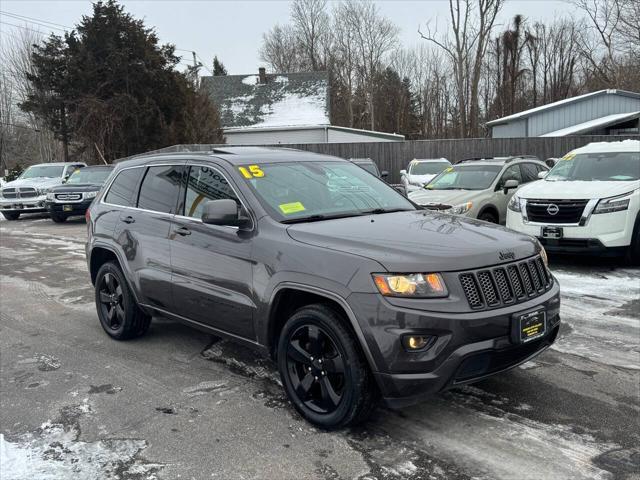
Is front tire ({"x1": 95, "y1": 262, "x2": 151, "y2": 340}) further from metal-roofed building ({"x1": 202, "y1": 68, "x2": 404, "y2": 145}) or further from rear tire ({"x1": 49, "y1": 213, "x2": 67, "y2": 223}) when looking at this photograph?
metal-roofed building ({"x1": 202, "y1": 68, "x2": 404, "y2": 145})

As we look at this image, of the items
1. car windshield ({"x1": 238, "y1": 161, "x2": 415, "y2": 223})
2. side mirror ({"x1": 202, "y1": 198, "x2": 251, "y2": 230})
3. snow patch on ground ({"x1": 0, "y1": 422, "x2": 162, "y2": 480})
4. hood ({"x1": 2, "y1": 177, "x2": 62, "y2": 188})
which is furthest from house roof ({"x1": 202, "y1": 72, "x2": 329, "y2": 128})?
snow patch on ground ({"x1": 0, "y1": 422, "x2": 162, "y2": 480})

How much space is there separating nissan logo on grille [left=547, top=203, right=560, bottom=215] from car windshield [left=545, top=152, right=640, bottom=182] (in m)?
1.14

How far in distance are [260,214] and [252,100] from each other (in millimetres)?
35307

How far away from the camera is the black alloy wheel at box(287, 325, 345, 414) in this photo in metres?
3.37

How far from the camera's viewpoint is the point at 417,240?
3383 millimetres

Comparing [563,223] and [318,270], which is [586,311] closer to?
[563,223]

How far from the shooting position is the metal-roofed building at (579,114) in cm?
2592

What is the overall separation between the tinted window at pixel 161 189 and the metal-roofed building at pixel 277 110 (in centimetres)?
3016

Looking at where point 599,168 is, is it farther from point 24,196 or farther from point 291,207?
point 24,196

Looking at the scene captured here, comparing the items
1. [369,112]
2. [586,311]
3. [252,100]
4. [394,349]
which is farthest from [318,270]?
[369,112]

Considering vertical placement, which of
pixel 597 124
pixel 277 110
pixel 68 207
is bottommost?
pixel 68 207

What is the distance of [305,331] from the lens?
11.5 feet

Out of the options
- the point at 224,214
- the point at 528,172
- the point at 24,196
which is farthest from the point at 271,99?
the point at 224,214

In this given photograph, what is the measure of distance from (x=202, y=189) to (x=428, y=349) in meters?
2.30
